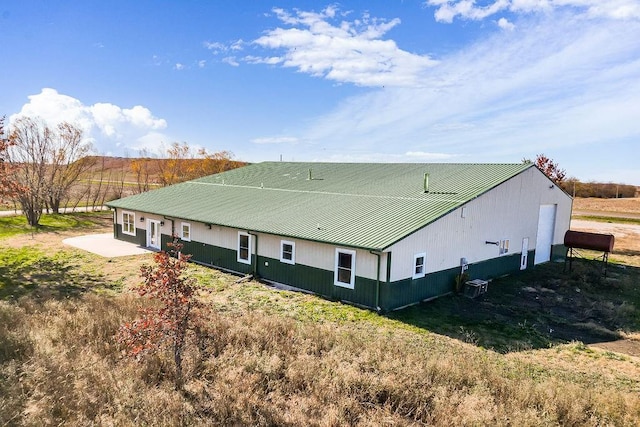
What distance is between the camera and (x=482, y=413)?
7.73 metres

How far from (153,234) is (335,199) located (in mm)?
11497

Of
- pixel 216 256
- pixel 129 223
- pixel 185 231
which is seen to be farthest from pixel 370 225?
pixel 129 223

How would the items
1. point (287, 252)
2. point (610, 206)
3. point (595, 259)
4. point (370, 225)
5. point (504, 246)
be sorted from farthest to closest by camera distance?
point (610, 206)
point (595, 259)
point (504, 246)
point (287, 252)
point (370, 225)

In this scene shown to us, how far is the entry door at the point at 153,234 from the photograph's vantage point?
24594 millimetres

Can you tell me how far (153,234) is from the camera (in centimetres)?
2500

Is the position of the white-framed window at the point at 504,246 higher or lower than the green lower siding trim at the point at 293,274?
higher

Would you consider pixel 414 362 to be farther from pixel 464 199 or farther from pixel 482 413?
pixel 464 199

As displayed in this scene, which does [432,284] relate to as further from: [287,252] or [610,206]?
[610,206]

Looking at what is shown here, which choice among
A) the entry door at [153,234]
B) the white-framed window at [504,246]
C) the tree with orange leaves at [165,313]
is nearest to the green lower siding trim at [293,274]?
the entry door at [153,234]

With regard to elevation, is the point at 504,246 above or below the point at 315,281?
above

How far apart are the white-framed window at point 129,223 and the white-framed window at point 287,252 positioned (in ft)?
43.2

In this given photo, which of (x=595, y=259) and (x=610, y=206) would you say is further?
(x=610, y=206)

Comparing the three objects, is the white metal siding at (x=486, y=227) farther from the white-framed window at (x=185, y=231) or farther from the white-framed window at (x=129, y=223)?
the white-framed window at (x=129, y=223)

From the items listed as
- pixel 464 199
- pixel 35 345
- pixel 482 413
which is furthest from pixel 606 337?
pixel 35 345
